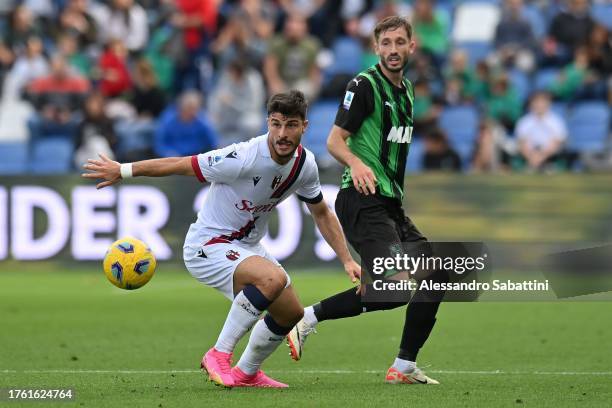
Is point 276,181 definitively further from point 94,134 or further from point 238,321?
point 94,134

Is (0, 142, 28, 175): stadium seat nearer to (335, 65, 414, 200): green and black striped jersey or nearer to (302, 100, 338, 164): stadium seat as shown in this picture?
(302, 100, 338, 164): stadium seat

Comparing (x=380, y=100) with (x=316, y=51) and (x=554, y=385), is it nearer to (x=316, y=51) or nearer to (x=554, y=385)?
(x=554, y=385)

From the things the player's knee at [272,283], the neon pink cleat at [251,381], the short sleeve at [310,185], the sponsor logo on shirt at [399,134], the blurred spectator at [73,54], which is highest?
the blurred spectator at [73,54]

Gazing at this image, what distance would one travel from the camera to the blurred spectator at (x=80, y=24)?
2177cm

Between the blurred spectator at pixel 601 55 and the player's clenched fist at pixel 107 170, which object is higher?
the blurred spectator at pixel 601 55

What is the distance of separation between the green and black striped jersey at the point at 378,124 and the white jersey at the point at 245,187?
33cm

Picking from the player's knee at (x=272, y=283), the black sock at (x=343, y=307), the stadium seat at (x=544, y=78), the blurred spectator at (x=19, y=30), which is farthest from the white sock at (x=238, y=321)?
the blurred spectator at (x=19, y=30)

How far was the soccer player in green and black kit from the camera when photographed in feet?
27.3

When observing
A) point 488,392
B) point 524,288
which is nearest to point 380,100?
point 488,392

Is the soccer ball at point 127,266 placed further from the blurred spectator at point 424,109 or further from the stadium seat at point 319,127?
the blurred spectator at point 424,109

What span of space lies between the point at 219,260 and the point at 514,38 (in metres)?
13.2

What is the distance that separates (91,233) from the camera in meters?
16.4

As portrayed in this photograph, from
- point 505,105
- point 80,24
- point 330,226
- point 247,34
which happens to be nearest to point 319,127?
point 247,34

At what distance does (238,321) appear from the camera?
8.09m
